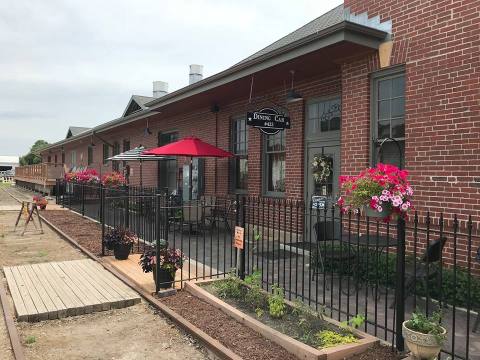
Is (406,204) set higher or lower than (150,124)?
lower

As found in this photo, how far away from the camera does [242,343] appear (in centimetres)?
393

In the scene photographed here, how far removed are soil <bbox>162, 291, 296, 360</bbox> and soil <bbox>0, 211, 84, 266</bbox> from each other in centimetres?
375

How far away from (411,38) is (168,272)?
15.6ft

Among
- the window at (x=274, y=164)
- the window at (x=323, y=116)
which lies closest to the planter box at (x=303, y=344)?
the window at (x=323, y=116)

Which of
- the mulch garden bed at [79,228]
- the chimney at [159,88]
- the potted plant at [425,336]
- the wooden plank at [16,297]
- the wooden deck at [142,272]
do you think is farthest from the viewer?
the chimney at [159,88]

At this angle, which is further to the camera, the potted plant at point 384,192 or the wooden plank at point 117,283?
the wooden plank at point 117,283

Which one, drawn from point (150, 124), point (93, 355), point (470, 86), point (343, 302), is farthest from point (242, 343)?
point (150, 124)

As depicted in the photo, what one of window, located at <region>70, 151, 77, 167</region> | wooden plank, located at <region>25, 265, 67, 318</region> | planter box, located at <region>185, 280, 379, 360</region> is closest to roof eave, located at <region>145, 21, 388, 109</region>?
planter box, located at <region>185, 280, 379, 360</region>

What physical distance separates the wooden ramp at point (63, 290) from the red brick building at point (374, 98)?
13.6 ft

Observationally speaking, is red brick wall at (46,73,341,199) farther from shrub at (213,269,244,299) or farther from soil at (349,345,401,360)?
soil at (349,345,401,360)

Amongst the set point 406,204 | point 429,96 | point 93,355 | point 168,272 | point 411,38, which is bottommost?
point 93,355

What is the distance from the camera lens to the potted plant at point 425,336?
316cm

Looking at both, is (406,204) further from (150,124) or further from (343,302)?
(150,124)

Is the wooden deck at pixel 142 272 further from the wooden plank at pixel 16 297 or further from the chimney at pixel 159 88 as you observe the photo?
the chimney at pixel 159 88
